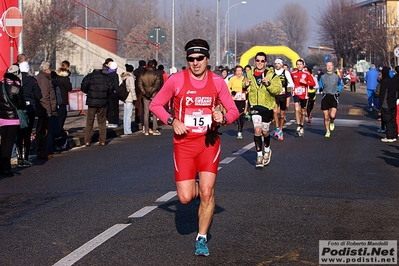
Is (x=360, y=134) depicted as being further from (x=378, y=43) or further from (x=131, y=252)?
(x=378, y=43)

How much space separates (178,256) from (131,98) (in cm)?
1609

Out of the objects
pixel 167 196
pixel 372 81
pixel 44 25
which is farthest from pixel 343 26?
pixel 167 196

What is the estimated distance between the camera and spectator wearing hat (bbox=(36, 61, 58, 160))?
16219mm

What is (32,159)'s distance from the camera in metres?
16.5

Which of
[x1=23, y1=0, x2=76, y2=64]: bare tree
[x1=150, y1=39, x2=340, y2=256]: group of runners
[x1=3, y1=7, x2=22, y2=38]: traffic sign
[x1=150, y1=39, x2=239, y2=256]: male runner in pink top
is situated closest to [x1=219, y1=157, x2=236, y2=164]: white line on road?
[x1=3, y1=7, x2=22, y2=38]: traffic sign

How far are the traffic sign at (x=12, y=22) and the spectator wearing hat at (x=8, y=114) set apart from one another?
4202 mm

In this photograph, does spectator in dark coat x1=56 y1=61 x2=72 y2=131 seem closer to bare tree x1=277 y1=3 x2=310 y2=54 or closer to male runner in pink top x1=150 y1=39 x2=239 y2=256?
male runner in pink top x1=150 y1=39 x2=239 y2=256

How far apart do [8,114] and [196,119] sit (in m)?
7.02

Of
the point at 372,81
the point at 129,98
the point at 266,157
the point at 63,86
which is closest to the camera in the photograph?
the point at 266,157

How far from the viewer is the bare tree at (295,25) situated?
6890 inches

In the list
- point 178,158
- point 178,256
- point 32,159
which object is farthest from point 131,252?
point 32,159

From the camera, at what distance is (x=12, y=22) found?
59.0ft

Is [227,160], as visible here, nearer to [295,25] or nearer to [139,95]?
[139,95]

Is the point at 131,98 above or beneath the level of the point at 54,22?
beneath
